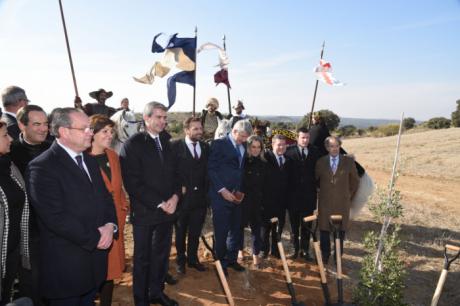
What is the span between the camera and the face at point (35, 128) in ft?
11.2

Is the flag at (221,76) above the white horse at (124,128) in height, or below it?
above

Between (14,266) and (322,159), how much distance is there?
14.5ft

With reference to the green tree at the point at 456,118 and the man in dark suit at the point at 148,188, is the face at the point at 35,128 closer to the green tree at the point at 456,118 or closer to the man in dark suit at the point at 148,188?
the man in dark suit at the point at 148,188

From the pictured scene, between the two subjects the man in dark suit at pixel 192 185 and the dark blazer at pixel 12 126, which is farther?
the man in dark suit at pixel 192 185

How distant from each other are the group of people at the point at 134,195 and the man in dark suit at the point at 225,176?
1 cm

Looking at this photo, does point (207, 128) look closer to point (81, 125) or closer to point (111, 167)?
point (111, 167)

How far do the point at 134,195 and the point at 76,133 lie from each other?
1.23 m

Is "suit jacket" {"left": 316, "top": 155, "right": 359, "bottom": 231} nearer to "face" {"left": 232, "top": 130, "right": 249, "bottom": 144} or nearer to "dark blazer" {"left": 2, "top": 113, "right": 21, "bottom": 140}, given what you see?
"face" {"left": 232, "top": 130, "right": 249, "bottom": 144}

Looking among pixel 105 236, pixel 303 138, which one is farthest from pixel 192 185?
pixel 105 236

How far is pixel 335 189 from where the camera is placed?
221 inches

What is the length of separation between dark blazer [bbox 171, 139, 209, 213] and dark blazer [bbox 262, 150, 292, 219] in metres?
1.01

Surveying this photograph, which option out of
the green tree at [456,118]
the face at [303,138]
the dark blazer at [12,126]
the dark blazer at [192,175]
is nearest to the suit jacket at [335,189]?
the face at [303,138]

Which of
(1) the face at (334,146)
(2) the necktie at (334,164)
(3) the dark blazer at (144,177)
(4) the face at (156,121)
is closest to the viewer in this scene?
(3) the dark blazer at (144,177)

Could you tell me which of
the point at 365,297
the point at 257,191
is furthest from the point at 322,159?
the point at 365,297
